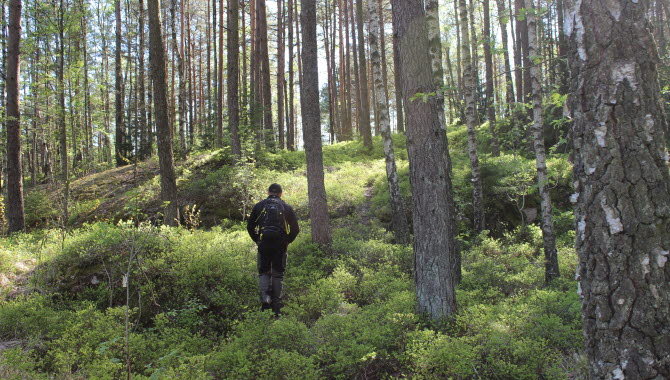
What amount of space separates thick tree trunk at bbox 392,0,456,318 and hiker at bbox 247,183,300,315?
7.83ft

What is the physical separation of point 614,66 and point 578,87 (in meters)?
0.21

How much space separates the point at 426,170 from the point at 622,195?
2.77m

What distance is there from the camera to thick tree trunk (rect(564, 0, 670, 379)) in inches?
81.0

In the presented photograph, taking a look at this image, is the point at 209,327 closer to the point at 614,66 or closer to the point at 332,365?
the point at 332,365

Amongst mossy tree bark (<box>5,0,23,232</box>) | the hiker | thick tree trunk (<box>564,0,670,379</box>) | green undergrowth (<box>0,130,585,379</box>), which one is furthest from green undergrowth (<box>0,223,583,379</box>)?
mossy tree bark (<box>5,0,23,232</box>)

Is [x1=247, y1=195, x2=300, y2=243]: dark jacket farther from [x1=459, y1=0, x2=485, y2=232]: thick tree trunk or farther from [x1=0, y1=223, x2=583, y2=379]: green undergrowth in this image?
[x1=459, y1=0, x2=485, y2=232]: thick tree trunk

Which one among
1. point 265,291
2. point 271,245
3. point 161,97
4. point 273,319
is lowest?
point 273,319

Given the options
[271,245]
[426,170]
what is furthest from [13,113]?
[426,170]

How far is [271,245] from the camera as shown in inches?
240

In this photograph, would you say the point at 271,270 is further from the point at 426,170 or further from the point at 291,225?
the point at 426,170

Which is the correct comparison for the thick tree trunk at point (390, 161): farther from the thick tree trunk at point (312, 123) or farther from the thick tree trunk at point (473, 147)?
the thick tree trunk at point (473, 147)

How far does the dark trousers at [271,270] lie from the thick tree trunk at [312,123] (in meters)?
2.35

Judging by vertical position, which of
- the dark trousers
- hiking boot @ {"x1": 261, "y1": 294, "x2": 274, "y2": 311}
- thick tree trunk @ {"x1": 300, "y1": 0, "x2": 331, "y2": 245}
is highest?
thick tree trunk @ {"x1": 300, "y1": 0, "x2": 331, "y2": 245}

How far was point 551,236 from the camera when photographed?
6953 mm
